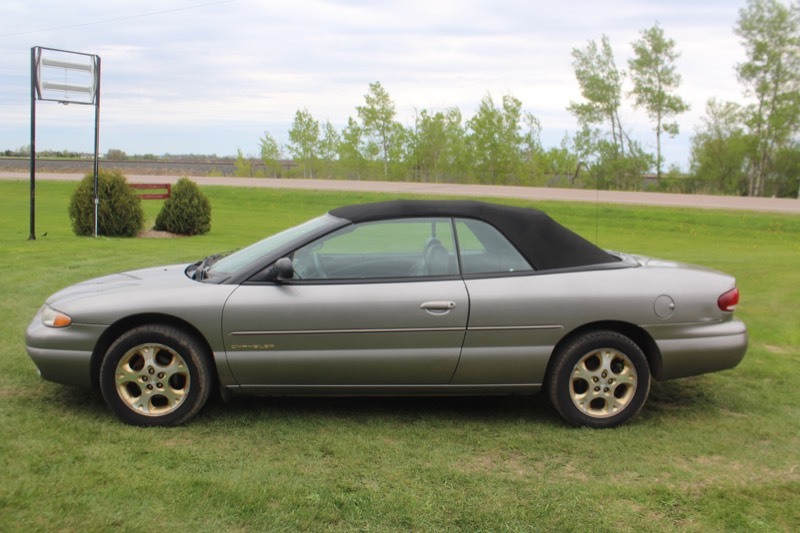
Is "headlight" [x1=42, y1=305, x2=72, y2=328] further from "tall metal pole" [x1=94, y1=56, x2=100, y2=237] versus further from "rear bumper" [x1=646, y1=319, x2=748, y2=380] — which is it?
"tall metal pole" [x1=94, y1=56, x2=100, y2=237]

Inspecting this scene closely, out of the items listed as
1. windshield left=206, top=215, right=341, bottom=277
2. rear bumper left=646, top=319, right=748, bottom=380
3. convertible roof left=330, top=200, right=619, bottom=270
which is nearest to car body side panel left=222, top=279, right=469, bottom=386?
windshield left=206, top=215, right=341, bottom=277

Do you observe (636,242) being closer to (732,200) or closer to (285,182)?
(732,200)

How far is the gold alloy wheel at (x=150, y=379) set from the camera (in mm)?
4688

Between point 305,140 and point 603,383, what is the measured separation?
48.2 meters

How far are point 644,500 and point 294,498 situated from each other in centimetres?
168

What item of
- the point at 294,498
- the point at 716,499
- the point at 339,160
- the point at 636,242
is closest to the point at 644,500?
the point at 716,499

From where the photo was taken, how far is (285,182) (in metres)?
36.9

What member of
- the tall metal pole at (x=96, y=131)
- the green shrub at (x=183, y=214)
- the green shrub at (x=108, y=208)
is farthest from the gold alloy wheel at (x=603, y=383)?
the green shrub at (x=183, y=214)

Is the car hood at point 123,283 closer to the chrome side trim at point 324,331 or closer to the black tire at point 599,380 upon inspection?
the chrome side trim at point 324,331

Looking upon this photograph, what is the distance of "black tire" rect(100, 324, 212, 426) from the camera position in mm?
4668

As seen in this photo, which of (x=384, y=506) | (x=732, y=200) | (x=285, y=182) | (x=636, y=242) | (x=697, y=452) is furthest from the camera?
(x=285, y=182)

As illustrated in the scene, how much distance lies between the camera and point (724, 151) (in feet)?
135

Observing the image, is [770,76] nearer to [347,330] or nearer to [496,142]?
[496,142]

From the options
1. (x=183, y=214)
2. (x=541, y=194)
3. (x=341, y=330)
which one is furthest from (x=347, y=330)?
(x=541, y=194)
